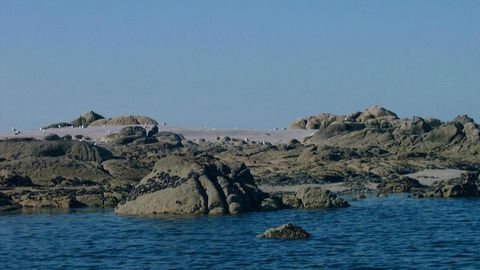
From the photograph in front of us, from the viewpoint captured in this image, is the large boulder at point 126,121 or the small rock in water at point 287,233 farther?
the large boulder at point 126,121

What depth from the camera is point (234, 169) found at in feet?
125

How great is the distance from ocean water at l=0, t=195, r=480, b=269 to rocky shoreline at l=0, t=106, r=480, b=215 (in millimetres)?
1215

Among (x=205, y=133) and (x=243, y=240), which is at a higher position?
(x=205, y=133)

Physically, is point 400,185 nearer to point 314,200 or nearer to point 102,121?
point 314,200

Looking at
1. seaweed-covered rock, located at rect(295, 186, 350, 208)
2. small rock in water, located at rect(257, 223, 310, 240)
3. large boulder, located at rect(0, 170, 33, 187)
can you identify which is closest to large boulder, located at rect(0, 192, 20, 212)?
large boulder, located at rect(0, 170, 33, 187)

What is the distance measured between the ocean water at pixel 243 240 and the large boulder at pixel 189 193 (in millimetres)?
797

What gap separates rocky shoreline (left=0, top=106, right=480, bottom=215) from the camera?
35.3m

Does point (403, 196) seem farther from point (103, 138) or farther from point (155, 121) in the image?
point (155, 121)

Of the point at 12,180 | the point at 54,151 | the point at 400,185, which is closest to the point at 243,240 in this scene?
the point at 12,180

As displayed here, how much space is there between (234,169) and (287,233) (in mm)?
9811

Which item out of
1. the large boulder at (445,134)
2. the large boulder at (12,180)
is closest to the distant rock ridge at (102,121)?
the large boulder at (445,134)

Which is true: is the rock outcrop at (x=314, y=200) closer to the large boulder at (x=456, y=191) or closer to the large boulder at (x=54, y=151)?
the large boulder at (x=456, y=191)

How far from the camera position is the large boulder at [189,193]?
34.2 m

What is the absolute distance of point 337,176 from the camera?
49.6 meters
